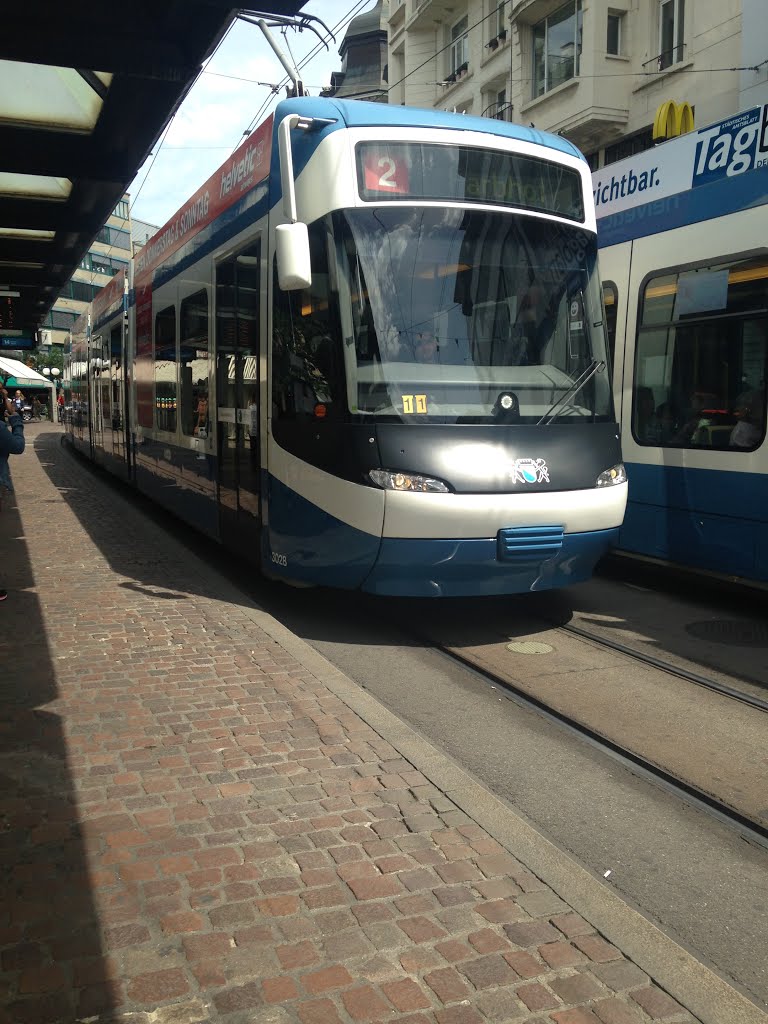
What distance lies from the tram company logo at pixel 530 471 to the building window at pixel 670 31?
59.9ft

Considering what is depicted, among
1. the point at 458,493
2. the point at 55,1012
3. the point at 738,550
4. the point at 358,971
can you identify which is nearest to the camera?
the point at 55,1012

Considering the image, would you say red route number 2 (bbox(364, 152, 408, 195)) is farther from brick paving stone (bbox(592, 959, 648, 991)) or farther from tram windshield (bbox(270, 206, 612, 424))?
brick paving stone (bbox(592, 959, 648, 991))

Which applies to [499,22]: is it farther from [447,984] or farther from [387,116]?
[447,984]

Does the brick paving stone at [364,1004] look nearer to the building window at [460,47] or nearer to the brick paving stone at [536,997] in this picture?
the brick paving stone at [536,997]

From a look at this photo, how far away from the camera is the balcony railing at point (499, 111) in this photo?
87.2 ft

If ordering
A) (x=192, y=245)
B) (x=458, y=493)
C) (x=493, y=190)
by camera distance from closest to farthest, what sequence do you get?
(x=458, y=493) < (x=493, y=190) < (x=192, y=245)

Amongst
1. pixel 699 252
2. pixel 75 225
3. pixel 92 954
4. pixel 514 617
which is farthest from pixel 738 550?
pixel 75 225

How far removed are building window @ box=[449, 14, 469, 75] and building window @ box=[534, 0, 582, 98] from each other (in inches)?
181

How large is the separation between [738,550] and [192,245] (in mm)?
6006

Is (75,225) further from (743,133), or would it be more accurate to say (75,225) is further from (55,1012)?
(55,1012)

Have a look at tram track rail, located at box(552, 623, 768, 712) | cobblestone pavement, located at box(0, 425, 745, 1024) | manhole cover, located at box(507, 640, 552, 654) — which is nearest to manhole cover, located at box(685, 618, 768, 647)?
tram track rail, located at box(552, 623, 768, 712)

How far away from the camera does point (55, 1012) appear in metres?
2.49

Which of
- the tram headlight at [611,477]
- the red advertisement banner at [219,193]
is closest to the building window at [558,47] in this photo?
the red advertisement banner at [219,193]

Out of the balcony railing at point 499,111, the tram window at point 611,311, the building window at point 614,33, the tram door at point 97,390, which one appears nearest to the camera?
the tram window at point 611,311
